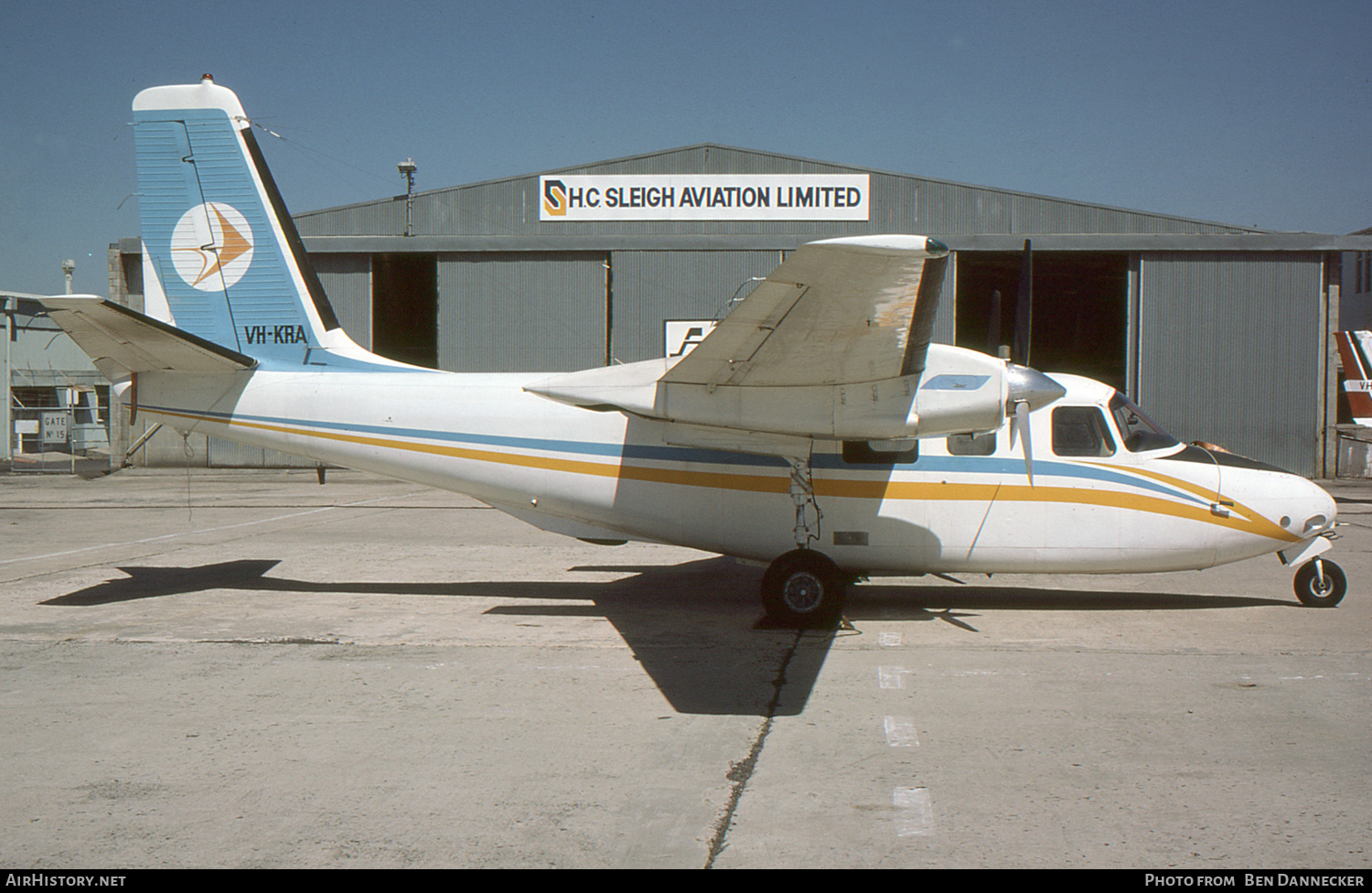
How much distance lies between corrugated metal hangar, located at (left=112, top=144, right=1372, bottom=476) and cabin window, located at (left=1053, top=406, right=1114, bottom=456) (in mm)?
16662

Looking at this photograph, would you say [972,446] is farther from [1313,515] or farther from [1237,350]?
[1237,350]

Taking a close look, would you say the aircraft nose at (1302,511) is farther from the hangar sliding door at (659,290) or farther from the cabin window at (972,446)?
the hangar sliding door at (659,290)

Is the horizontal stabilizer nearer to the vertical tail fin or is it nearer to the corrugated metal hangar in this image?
the vertical tail fin

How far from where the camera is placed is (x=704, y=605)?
9.77 metres

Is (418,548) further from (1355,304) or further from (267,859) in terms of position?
(1355,304)

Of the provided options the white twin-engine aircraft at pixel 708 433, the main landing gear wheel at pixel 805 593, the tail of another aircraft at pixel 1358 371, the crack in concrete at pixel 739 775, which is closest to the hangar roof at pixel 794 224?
the tail of another aircraft at pixel 1358 371

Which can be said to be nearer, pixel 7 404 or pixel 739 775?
pixel 739 775

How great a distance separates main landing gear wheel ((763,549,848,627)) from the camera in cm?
A: 868

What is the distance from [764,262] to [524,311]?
6.78 metres

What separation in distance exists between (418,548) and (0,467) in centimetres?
2281

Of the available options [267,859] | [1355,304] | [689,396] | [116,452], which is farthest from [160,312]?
[1355,304]

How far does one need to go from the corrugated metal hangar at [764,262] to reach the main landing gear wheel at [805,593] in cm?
1804

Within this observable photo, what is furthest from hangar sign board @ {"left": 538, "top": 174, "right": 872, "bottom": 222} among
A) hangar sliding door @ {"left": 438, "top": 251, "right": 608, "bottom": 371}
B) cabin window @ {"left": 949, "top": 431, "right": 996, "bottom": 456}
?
cabin window @ {"left": 949, "top": 431, "right": 996, "bottom": 456}

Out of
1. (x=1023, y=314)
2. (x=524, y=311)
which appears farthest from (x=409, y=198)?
(x=1023, y=314)
